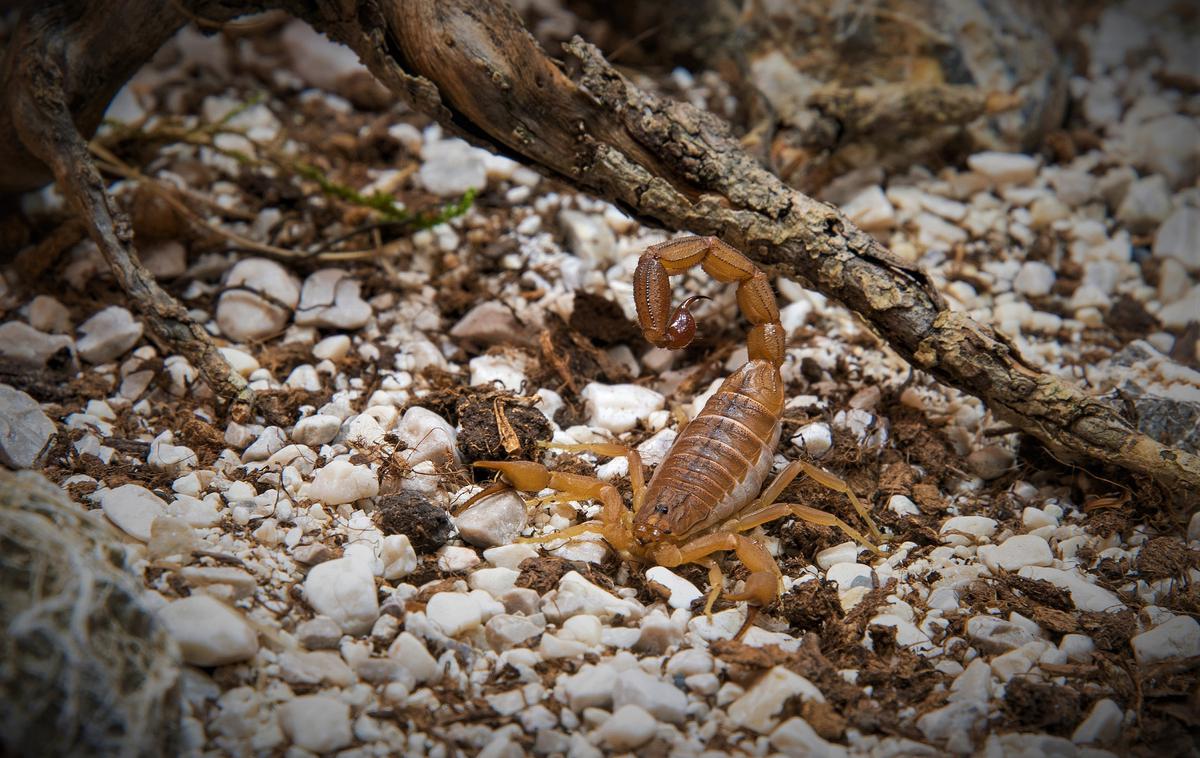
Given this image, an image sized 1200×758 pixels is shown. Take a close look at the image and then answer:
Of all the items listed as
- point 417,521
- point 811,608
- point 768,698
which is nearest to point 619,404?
point 417,521

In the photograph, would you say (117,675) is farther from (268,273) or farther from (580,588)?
(268,273)

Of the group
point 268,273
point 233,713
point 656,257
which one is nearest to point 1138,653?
point 656,257

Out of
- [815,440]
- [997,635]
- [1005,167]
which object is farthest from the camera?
[1005,167]

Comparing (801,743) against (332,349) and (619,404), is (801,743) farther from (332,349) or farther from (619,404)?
(332,349)

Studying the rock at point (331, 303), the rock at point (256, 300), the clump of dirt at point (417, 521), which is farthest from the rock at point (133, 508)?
the rock at point (331, 303)

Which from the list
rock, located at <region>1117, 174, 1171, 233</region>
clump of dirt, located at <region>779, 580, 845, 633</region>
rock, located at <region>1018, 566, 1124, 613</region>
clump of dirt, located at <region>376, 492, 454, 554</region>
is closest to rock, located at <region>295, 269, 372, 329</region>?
clump of dirt, located at <region>376, 492, 454, 554</region>
